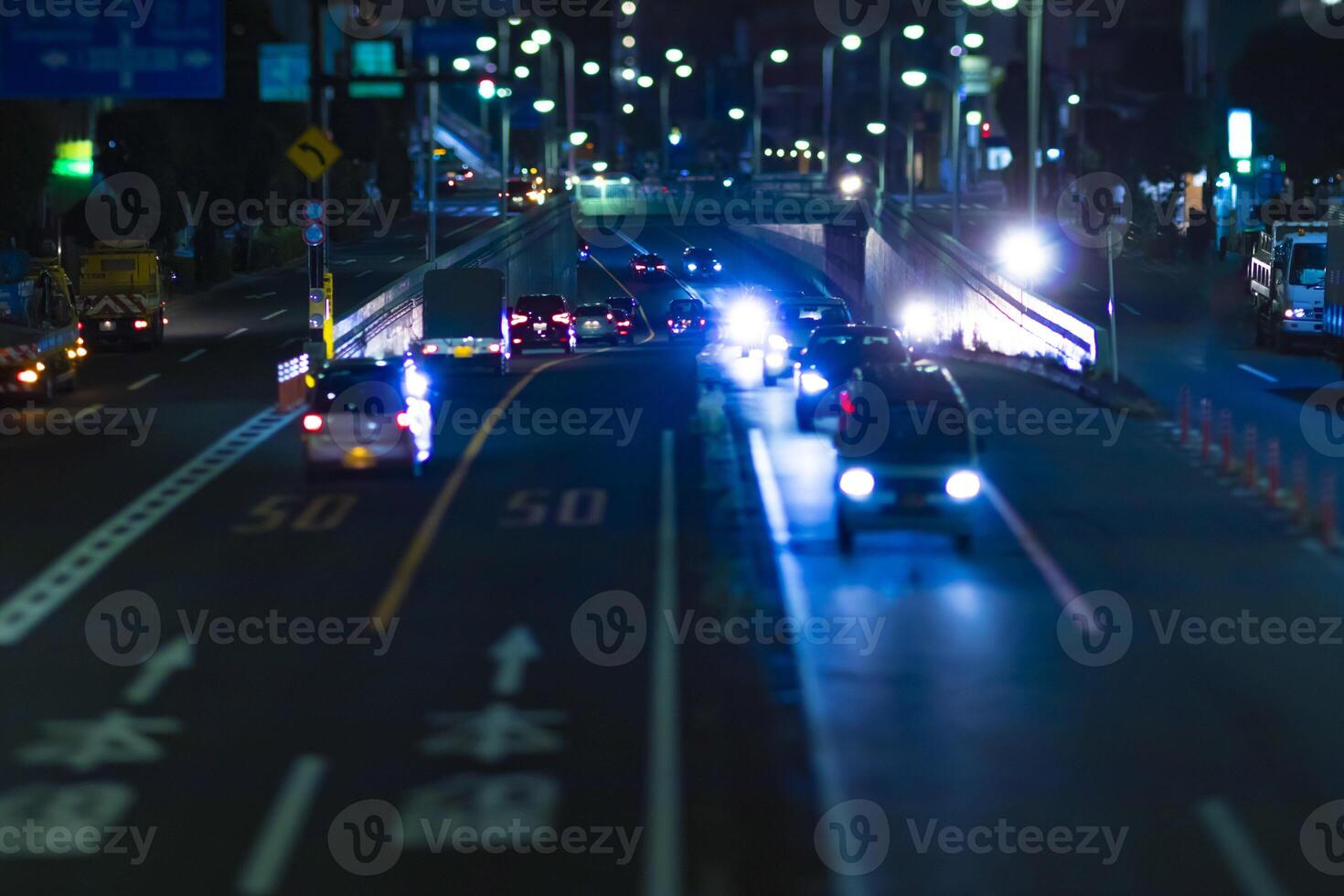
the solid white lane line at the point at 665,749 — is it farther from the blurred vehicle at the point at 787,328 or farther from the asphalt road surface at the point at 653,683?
the blurred vehicle at the point at 787,328

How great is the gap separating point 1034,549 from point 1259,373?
71.3 ft

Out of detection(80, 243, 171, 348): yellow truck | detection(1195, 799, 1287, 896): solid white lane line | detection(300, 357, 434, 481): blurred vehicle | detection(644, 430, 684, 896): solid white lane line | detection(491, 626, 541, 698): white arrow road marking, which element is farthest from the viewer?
detection(80, 243, 171, 348): yellow truck

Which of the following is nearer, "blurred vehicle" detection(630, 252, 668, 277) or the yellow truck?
the yellow truck

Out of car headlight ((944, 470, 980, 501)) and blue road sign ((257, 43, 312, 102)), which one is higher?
blue road sign ((257, 43, 312, 102))

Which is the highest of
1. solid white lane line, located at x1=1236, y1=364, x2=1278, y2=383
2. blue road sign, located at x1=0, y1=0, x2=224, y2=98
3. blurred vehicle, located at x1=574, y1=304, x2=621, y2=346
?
blue road sign, located at x1=0, y1=0, x2=224, y2=98

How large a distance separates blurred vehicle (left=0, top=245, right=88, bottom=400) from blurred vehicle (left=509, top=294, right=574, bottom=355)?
52.0 feet

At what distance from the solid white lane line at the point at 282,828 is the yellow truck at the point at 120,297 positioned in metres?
36.7

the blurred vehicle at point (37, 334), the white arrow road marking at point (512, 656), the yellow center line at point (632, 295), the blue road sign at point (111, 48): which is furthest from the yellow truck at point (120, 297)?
the white arrow road marking at point (512, 656)

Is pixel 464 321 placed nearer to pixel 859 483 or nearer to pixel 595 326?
pixel 595 326

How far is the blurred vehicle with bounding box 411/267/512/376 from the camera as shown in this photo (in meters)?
43.7

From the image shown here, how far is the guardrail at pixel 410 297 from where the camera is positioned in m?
42.9

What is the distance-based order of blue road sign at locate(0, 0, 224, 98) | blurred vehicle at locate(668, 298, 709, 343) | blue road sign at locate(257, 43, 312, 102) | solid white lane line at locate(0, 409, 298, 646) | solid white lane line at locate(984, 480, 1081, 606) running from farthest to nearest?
blurred vehicle at locate(668, 298, 709, 343) → blue road sign at locate(257, 43, 312, 102) → blue road sign at locate(0, 0, 224, 98) → solid white lane line at locate(984, 480, 1081, 606) → solid white lane line at locate(0, 409, 298, 646)

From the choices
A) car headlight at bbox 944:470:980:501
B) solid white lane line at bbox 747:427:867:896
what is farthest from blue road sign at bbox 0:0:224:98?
car headlight at bbox 944:470:980:501

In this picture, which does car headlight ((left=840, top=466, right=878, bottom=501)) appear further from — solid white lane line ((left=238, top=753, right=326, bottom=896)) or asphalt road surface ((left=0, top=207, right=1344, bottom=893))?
solid white lane line ((left=238, top=753, right=326, bottom=896))
